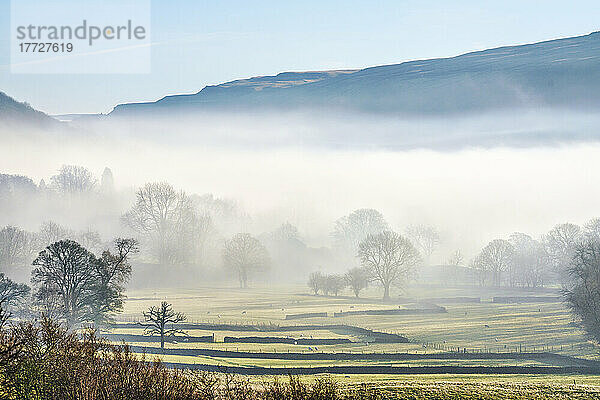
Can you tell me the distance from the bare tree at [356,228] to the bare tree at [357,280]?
5804 cm

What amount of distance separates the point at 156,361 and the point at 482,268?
117 meters

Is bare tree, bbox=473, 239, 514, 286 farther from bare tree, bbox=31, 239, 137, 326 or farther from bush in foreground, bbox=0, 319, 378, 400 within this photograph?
bush in foreground, bbox=0, 319, 378, 400

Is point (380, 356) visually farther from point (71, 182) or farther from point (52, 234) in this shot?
point (71, 182)

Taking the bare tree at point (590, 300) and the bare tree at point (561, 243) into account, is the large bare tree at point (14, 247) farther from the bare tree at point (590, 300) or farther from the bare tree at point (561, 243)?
the bare tree at point (561, 243)

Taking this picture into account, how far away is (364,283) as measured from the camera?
116062 millimetres

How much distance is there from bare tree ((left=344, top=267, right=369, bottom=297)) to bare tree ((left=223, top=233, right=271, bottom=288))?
25246 mm

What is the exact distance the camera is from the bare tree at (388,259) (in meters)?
116

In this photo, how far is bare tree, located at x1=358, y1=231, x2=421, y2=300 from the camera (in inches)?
4564

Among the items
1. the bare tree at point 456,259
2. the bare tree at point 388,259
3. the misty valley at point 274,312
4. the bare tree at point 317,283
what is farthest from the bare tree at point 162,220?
the bare tree at point 456,259

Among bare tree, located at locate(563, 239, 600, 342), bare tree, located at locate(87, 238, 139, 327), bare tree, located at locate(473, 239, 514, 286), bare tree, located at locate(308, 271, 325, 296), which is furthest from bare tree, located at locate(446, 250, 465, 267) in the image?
bare tree, located at locate(87, 238, 139, 327)

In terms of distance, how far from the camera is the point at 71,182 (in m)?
194

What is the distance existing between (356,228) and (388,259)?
61375 millimetres

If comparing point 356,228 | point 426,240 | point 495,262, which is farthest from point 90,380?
point 426,240

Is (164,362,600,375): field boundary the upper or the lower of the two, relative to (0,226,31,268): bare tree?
lower
